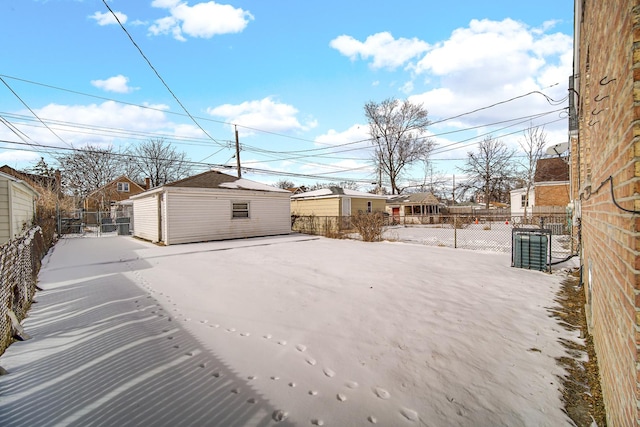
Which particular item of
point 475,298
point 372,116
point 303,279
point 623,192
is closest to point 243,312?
point 303,279

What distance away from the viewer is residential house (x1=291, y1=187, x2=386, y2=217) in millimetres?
22781

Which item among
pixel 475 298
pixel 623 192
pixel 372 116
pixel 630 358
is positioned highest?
pixel 372 116

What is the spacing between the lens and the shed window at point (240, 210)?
48.7 feet

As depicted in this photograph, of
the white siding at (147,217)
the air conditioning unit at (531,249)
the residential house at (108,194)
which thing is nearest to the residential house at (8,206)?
the white siding at (147,217)

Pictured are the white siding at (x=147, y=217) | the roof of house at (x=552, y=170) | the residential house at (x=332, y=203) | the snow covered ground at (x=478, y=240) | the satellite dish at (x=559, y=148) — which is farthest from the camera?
the residential house at (x=332, y=203)

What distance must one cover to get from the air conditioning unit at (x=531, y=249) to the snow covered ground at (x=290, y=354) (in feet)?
3.47

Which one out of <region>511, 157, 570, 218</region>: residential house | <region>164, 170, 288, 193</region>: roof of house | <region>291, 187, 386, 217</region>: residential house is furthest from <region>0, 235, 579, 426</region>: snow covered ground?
<region>511, 157, 570, 218</region>: residential house

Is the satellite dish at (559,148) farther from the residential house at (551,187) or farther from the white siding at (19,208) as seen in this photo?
the residential house at (551,187)

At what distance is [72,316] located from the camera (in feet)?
13.8

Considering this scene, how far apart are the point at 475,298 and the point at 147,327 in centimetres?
492

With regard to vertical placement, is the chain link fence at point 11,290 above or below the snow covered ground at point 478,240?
above

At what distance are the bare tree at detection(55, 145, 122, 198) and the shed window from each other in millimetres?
21877

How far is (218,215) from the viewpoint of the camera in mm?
14188

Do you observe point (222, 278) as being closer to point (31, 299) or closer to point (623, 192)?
point (31, 299)
